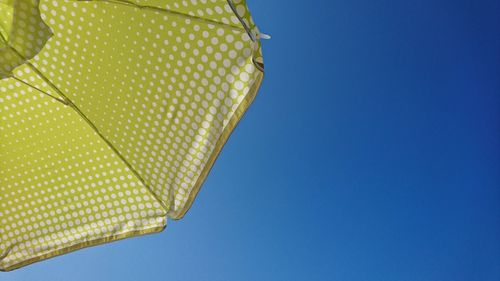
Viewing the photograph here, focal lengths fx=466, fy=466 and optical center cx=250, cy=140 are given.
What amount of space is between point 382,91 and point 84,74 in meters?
1.93

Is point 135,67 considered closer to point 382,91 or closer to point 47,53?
point 47,53

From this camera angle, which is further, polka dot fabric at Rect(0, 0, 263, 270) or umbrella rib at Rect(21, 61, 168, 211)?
umbrella rib at Rect(21, 61, 168, 211)

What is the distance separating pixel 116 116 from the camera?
1335 millimetres

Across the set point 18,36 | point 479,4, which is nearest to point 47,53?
point 18,36

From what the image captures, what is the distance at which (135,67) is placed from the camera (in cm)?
126

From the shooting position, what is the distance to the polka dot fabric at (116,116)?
1151mm

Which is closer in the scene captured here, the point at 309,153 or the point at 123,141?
the point at 123,141

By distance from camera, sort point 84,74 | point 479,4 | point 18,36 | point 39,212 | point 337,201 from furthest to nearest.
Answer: point 337,201
point 479,4
point 39,212
point 84,74
point 18,36

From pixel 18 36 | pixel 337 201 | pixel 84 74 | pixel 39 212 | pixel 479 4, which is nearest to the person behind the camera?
pixel 18 36

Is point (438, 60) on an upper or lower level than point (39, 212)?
upper

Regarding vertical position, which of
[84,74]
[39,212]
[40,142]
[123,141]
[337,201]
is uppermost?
[84,74]

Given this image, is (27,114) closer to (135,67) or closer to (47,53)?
(47,53)

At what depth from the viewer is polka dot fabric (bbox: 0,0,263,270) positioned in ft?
3.78

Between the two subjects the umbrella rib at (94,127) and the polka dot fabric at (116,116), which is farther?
the umbrella rib at (94,127)
